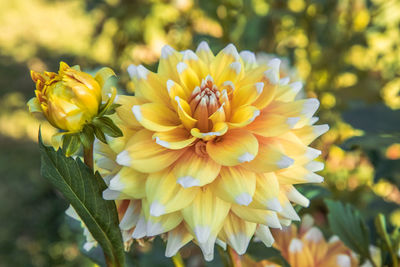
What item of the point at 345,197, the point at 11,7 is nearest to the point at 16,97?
the point at 11,7

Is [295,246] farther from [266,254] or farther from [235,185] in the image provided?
[235,185]

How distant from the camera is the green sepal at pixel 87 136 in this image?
44 cm

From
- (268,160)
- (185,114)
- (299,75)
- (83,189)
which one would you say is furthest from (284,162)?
(299,75)

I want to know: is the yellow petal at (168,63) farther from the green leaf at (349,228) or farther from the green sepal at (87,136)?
the green leaf at (349,228)

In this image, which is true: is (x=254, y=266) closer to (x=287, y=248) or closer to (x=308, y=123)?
(x=287, y=248)

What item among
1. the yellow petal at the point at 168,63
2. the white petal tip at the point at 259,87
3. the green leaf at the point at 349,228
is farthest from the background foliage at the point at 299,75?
the white petal tip at the point at 259,87

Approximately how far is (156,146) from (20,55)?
10.8 feet

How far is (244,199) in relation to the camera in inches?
16.5

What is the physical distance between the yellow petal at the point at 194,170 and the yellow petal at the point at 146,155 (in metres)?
0.01

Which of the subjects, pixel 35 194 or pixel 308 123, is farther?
pixel 35 194

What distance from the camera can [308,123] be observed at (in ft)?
1.55

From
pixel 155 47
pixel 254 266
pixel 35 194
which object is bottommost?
pixel 35 194

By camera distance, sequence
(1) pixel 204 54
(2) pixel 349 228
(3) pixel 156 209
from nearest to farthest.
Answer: (3) pixel 156 209 → (1) pixel 204 54 → (2) pixel 349 228

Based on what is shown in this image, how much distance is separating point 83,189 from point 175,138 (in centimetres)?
12
